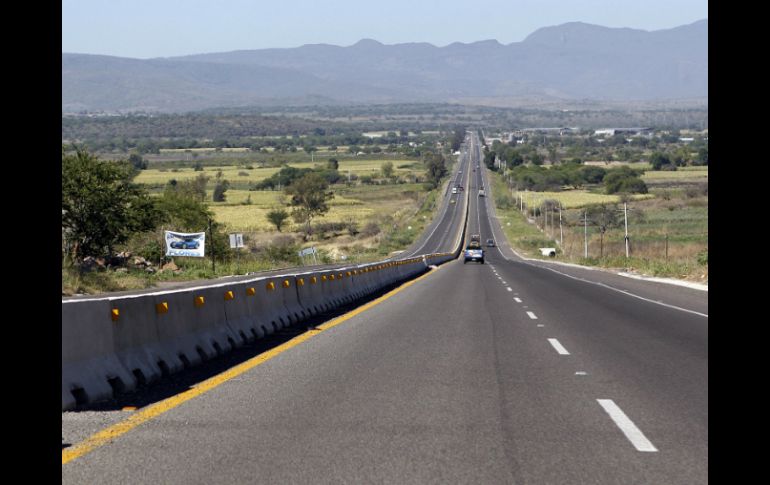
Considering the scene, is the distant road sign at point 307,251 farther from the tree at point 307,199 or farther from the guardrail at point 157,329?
the guardrail at point 157,329

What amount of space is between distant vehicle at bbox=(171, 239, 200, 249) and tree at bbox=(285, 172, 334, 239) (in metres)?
70.6

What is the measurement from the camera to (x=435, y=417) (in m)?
9.59

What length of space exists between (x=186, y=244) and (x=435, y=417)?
49.1m

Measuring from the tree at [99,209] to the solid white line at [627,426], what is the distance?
136 feet

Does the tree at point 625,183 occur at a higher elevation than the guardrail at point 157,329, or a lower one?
higher

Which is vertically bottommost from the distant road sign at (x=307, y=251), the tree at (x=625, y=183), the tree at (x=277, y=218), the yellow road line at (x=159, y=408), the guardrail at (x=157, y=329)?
the distant road sign at (x=307, y=251)

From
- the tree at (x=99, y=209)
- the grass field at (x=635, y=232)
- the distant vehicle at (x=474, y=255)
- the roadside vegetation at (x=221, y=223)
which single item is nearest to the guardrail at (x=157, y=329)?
the roadside vegetation at (x=221, y=223)

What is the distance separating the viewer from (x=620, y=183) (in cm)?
16575

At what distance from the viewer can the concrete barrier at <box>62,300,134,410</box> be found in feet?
32.4

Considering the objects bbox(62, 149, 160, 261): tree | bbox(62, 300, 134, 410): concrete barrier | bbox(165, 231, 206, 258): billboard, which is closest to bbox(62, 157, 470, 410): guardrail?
bbox(62, 300, 134, 410): concrete barrier

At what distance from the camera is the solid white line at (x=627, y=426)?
27.7 ft
